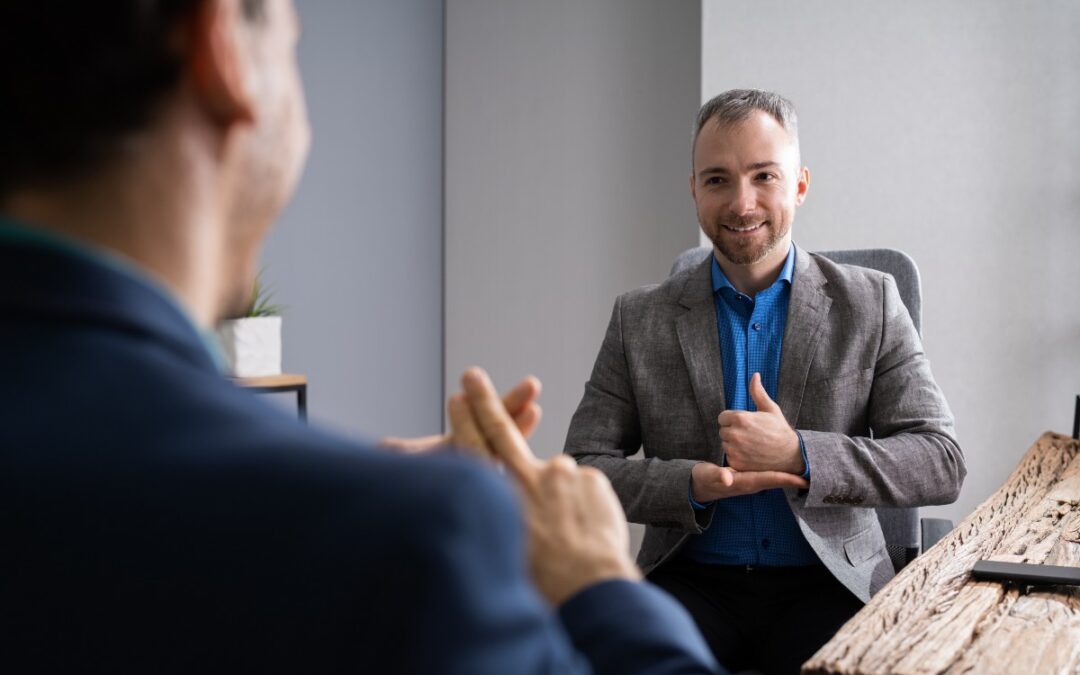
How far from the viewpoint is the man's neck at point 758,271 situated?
2176mm

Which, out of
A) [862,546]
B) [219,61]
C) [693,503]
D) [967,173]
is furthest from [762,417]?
[967,173]

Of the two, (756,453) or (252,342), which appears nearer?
(756,453)

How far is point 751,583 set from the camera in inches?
75.5

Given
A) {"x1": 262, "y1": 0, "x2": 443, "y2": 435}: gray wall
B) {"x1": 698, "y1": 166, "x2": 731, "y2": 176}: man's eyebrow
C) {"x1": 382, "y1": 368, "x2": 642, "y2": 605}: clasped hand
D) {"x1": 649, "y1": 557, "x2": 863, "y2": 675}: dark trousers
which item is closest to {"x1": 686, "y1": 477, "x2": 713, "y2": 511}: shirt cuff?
{"x1": 649, "y1": 557, "x2": 863, "y2": 675}: dark trousers

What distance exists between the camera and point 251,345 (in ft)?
11.4

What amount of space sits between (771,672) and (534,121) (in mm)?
3046

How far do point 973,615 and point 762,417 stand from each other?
71 centimetres

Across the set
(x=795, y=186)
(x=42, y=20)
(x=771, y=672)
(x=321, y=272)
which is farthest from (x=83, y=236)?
(x=321, y=272)

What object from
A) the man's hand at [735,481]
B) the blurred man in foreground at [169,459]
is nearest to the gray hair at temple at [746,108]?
the man's hand at [735,481]

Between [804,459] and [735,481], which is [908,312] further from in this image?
[735,481]

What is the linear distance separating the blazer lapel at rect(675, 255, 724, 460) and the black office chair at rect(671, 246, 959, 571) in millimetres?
179

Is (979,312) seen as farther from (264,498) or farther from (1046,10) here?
(264,498)

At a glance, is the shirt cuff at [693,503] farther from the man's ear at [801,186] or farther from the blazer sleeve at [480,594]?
the blazer sleeve at [480,594]

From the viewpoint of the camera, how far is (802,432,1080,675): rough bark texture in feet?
3.28
